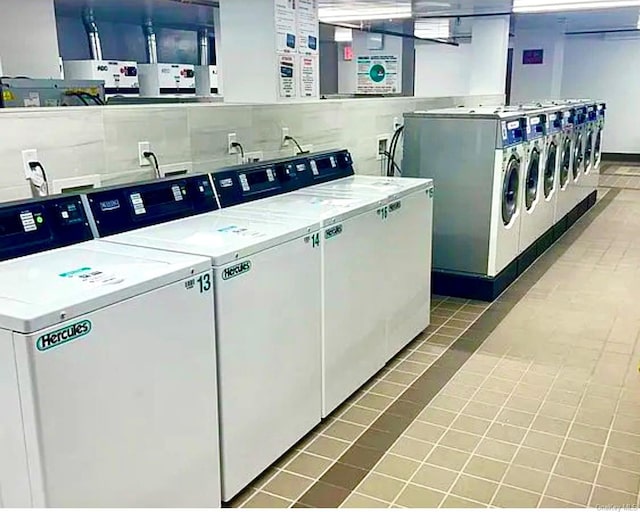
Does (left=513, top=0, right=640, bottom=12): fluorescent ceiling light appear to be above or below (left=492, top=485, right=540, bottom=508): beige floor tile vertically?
above

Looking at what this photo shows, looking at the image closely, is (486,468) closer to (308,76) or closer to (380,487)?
(380,487)

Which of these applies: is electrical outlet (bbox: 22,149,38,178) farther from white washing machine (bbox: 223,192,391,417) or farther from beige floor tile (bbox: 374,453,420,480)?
beige floor tile (bbox: 374,453,420,480)

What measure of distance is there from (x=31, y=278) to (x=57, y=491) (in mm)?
619

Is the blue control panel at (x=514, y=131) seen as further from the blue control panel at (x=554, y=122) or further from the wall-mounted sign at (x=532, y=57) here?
the wall-mounted sign at (x=532, y=57)

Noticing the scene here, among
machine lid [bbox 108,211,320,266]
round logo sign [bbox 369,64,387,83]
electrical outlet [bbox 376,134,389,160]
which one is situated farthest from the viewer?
round logo sign [bbox 369,64,387,83]

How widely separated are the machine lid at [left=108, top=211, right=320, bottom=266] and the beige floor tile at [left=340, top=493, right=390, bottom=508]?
101 centimetres

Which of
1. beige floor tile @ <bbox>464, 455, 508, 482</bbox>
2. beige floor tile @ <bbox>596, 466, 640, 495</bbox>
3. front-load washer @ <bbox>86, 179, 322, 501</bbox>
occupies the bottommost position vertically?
beige floor tile @ <bbox>464, 455, 508, 482</bbox>

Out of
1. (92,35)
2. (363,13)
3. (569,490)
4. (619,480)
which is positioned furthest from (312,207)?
(92,35)

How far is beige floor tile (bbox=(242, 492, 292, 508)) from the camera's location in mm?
2434

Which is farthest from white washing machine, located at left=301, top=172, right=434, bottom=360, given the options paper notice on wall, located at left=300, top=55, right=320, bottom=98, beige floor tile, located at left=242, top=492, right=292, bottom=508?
beige floor tile, located at left=242, top=492, right=292, bottom=508

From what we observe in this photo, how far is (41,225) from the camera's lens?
7.46 feet

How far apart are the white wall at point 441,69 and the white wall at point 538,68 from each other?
133cm

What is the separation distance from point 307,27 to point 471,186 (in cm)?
161

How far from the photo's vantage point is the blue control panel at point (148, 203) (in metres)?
2.51
